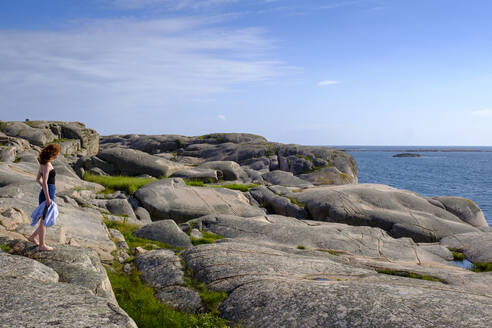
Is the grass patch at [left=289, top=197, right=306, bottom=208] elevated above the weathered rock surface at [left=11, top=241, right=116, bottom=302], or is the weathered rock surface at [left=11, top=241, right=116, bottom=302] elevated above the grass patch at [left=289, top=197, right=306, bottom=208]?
the weathered rock surface at [left=11, top=241, right=116, bottom=302]

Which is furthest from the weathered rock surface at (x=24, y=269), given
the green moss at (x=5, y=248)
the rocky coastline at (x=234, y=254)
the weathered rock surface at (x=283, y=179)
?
the weathered rock surface at (x=283, y=179)

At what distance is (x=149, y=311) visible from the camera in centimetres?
1003

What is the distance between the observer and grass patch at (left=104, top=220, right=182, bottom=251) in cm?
1588

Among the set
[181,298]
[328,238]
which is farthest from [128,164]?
[181,298]

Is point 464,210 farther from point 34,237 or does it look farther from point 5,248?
point 5,248

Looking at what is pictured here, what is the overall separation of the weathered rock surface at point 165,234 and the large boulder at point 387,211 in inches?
492

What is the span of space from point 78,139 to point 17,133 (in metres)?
8.70

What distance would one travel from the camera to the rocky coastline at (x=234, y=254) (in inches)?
332

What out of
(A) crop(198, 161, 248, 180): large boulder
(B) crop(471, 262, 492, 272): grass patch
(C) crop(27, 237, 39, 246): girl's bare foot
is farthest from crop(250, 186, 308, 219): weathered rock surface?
(C) crop(27, 237, 39, 246): girl's bare foot

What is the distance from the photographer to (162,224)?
17.9 m

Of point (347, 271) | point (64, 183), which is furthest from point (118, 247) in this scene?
point (64, 183)

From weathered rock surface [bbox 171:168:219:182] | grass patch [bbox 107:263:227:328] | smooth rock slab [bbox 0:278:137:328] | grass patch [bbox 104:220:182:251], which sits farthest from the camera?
weathered rock surface [bbox 171:168:219:182]

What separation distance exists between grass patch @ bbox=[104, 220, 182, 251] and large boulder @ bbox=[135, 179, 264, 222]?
5026mm

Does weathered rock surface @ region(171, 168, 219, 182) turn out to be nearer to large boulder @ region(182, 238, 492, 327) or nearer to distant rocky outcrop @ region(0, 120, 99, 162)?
distant rocky outcrop @ region(0, 120, 99, 162)
